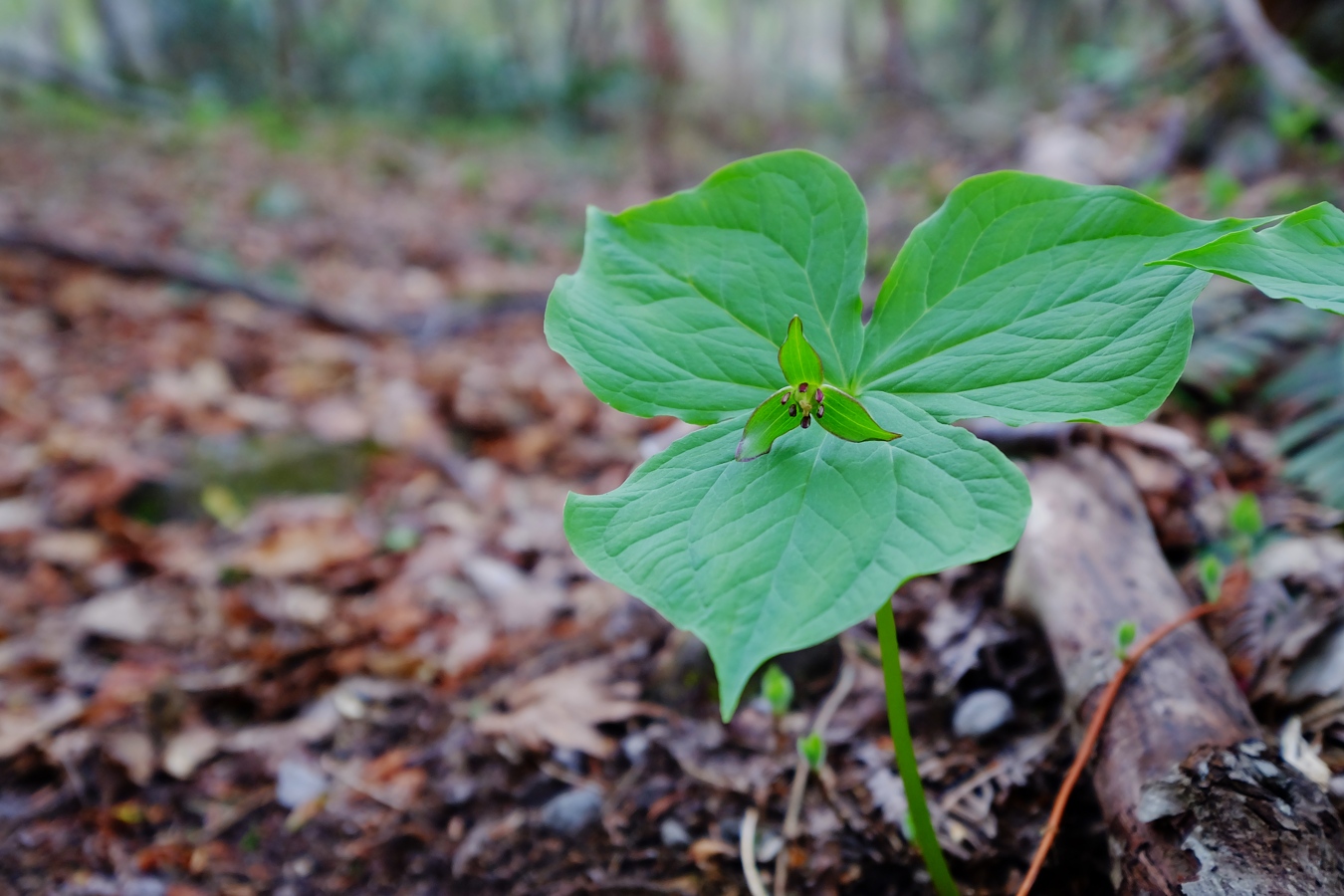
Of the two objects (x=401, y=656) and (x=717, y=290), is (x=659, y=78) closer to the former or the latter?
(x=401, y=656)

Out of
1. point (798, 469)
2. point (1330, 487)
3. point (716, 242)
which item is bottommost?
point (1330, 487)

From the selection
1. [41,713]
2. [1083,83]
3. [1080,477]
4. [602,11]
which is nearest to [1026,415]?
[1080,477]

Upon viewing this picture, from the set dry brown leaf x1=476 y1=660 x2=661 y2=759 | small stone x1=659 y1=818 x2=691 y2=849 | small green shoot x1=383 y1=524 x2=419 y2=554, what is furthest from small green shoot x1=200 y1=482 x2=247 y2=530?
small stone x1=659 y1=818 x2=691 y2=849

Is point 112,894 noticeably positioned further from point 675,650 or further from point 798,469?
point 798,469

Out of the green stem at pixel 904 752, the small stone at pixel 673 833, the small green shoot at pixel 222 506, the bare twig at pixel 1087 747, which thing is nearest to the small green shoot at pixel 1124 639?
the bare twig at pixel 1087 747

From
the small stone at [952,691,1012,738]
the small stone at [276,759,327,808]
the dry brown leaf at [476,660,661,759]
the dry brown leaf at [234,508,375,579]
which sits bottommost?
the dry brown leaf at [234,508,375,579]

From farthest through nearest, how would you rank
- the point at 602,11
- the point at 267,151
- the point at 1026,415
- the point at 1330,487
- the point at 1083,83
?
the point at 602,11 < the point at 267,151 < the point at 1083,83 < the point at 1330,487 < the point at 1026,415

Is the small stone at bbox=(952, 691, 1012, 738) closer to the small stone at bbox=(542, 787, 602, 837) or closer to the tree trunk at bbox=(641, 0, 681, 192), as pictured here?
the small stone at bbox=(542, 787, 602, 837)
